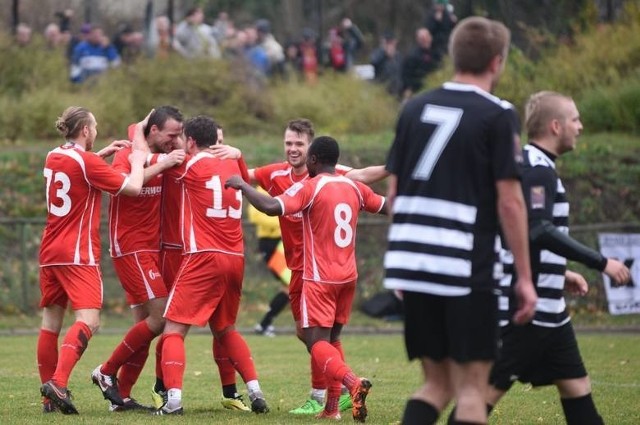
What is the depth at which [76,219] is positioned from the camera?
31.4ft

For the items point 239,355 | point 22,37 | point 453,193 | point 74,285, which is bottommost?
point 239,355

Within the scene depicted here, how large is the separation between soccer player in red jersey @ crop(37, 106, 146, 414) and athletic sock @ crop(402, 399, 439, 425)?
388 cm

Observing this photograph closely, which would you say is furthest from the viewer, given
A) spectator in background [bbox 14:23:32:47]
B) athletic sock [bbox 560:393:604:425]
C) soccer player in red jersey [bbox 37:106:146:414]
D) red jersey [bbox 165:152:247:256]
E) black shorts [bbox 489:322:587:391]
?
spectator in background [bbox 14:23:32:47]

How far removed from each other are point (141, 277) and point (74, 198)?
0.80 m

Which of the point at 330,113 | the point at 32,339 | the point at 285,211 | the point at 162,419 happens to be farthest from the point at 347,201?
the point at 330,113

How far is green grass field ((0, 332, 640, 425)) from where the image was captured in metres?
9.26

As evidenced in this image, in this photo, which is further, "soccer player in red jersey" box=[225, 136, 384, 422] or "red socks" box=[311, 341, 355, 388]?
"soccer player in red jersey" box=[225, 136, 384, 422]

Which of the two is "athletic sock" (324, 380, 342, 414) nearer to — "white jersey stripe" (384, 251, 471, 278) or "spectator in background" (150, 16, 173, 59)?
"white jersey stripe" (384, 251, 471, 278)

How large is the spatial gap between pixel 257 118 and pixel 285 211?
16642 millimetres

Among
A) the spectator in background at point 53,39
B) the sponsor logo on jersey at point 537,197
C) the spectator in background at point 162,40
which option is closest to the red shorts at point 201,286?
the sponsor logo on jersey at point 537,197

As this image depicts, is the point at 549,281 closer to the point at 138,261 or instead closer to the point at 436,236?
the point at 436,236

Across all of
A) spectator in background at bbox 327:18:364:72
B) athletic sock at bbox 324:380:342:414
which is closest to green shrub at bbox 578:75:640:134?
spectator in background at bbox 327:18:364:72

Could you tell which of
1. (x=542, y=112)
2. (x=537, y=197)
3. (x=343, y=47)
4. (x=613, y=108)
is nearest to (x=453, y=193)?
(x=537, y=197)

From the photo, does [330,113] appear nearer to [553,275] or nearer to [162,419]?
[162,419]
